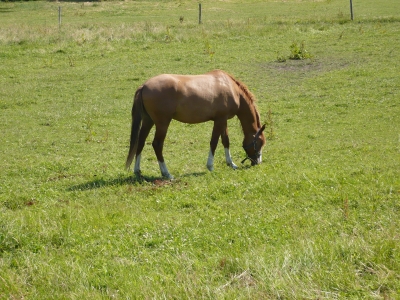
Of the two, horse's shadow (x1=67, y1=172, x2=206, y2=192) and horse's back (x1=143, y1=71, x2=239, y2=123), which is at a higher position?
horse's back (x1=143, y1=71, x2=239, y2=123)

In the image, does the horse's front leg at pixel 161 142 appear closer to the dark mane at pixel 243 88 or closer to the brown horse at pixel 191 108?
the brown horse at pixel 191 108

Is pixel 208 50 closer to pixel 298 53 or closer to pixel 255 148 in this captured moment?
pixel 298 53

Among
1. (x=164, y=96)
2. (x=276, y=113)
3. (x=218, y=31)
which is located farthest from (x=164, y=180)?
(x=218, y=31)

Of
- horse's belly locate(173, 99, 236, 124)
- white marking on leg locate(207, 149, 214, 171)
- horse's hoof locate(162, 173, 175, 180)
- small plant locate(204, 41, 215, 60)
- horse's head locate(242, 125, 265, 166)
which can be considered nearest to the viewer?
horse's hoof locate(162, 173, 175, 180)

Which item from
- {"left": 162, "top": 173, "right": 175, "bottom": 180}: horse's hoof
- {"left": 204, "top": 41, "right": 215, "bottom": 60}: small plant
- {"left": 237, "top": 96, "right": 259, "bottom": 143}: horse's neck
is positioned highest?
{"left": 204, "top": 41, "right": 215, "bottom": 60}: small plant

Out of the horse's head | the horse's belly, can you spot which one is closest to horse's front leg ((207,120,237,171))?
the horse's belly

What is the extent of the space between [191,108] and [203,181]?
1.73m

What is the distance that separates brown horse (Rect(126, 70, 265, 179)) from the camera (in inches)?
410

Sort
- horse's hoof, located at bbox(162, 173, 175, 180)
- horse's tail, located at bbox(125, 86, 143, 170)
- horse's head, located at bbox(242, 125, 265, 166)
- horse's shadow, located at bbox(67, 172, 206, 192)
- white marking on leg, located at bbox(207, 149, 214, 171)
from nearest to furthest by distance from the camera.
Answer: horse's shadow, located at bbox(67, 172, 206, 192)
horse's tail, located at bbox(125, 86, 143, 170)
horse's hoof, located at bbox(162, 173, 175, 180)
white marking on leg, located at bbox(207, 149, 214, 171)
horse's head, located at bbox(242, 125, 265, 166)

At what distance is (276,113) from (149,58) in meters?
9.76

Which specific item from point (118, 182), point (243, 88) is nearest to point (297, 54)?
point (243, 88)

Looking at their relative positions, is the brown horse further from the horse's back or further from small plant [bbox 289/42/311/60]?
small plant [bbox 289/42/311/60]

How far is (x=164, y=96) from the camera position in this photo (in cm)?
1045

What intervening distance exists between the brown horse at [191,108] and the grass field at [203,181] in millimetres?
519
